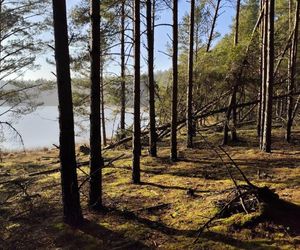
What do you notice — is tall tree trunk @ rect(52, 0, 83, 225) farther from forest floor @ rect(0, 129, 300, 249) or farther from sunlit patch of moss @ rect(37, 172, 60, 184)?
sunlit patch of moss @ rect(37, 172, 60, 184)

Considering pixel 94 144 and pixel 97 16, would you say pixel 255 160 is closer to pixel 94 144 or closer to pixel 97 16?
pixel 94 144

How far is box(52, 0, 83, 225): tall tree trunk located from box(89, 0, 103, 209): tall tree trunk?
21.7 inches

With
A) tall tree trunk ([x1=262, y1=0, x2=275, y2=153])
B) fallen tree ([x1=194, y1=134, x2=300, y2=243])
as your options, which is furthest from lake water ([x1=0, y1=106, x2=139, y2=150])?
fallen tree ([x1=194, y1=134, x2=300, y2=243])

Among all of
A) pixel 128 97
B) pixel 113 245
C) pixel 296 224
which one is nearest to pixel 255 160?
pixel 296 224

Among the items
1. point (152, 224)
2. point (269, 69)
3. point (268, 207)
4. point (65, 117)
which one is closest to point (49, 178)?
point (65, 117)

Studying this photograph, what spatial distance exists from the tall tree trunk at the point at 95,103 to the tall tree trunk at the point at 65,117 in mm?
552

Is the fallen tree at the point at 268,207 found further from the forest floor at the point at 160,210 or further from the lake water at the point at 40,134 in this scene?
the lake water at the point at 40,134

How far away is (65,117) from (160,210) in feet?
8.80

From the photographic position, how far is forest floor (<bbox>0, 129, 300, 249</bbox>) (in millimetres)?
5906

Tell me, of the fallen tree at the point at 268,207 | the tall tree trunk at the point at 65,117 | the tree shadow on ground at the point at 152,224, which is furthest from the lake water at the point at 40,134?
the fallen tree at the point at 268,207

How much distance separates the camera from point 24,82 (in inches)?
775

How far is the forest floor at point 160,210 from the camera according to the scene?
5.91 metres

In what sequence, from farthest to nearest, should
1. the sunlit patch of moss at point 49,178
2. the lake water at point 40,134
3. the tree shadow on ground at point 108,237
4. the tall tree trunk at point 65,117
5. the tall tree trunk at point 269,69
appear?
the lake water at point 40,134, the sunlit patch of moss at point 49,178, the tall tree trunk at point 269,69, the tall tree trunk at point 65,117, the tree shadow on ground at point 108,237

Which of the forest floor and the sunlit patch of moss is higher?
the forest floor
